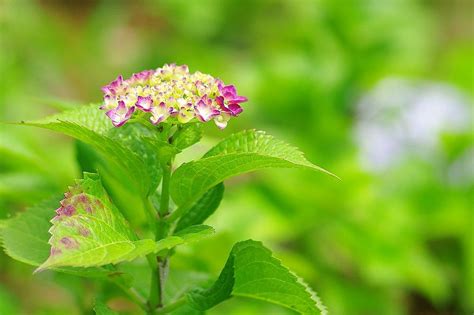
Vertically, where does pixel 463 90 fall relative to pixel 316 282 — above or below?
above

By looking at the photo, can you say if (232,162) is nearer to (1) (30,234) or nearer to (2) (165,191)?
(2) (165,191)

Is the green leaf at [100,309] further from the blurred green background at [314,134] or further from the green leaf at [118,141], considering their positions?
the blurred green background at [314,134]


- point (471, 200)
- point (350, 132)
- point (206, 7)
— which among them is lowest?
point (471, 200)

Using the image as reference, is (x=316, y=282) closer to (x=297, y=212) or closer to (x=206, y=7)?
(x=297, y=212)

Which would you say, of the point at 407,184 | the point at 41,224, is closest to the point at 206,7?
the point at 407,184

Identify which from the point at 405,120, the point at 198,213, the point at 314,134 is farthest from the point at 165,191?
the point at 405,120

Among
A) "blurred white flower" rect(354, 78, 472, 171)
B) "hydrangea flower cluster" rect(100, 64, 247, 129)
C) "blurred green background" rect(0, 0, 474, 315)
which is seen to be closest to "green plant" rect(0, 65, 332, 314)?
"hydrangea flower cluster" rect(100, 64, 247, 129)

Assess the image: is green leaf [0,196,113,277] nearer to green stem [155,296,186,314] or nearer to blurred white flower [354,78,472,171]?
green stem [155,296,186,314]
